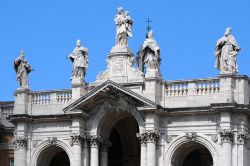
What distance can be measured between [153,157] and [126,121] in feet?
20.5

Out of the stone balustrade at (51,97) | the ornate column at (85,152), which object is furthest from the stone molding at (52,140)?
the stone balustrade at (51,97)

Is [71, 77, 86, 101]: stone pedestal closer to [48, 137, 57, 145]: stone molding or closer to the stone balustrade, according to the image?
the stone balustrade

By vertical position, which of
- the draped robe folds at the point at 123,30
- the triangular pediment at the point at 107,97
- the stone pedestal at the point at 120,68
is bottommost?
the triangular pediment at the point at 107,97

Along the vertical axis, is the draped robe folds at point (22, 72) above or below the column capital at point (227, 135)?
above

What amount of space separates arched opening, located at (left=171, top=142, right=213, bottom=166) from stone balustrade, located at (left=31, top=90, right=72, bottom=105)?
267 inches

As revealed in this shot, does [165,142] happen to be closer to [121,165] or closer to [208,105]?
[208,105]

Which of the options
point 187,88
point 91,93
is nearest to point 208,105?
point 187,88

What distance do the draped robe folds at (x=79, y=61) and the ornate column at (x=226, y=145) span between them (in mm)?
8530

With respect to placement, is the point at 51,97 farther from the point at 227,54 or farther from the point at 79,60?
the point at 227,54

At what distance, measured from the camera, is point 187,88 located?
148 ft

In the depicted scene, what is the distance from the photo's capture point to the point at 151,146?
4456 centimetres

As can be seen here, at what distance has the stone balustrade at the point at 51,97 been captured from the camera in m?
47.8

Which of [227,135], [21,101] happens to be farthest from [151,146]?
[21,101]

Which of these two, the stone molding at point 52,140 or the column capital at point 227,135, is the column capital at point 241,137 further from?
the stone molding at point 52,140
